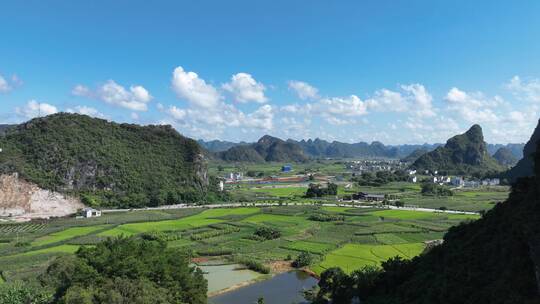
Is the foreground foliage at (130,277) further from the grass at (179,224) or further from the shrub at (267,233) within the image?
the grass at (179,224)

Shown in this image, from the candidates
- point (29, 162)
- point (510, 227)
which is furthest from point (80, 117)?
point (510, 227)

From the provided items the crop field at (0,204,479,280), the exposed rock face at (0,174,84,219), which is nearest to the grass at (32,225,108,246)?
the crop field at (0,204,479,280)

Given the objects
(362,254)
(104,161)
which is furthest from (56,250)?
(104,161)

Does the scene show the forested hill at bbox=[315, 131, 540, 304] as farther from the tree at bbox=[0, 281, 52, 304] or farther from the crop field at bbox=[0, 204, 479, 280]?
the tree at bbox=[0, 281, 52, 304]

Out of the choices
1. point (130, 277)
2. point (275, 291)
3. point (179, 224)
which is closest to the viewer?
point (130, 277)

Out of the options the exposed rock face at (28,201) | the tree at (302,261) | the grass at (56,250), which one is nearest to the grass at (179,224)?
the grass at (56,250)

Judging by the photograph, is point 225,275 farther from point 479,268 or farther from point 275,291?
point 479,268
